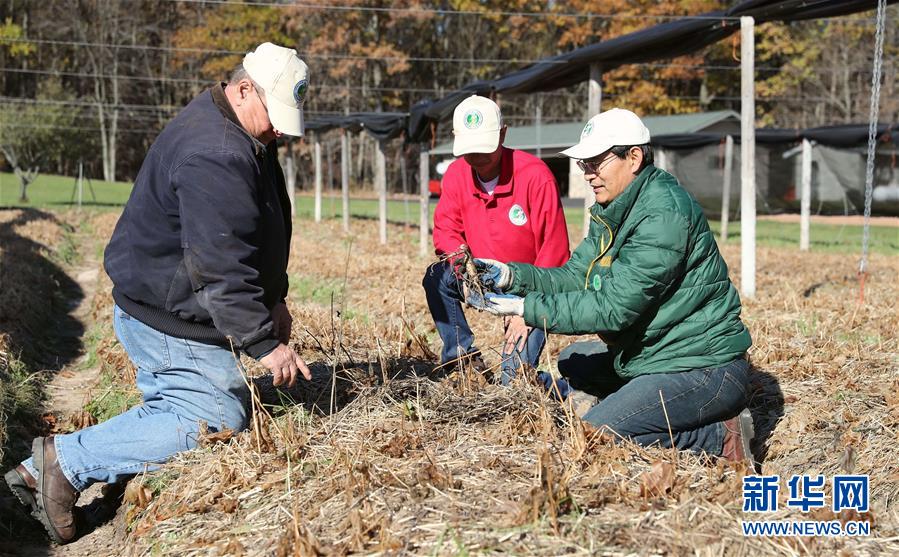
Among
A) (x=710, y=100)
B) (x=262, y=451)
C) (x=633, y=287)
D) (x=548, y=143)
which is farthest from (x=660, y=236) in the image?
(x=710, y=100)

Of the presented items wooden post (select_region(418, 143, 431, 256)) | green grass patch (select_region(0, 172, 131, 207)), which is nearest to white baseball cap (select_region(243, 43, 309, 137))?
wooden post (select_region(418, 143, 431, 256))

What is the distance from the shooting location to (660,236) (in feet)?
12.5

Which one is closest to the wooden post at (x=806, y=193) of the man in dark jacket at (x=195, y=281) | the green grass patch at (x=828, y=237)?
the green grass patch at (x=828, y=237)

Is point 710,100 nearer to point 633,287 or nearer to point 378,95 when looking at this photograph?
point 378,95

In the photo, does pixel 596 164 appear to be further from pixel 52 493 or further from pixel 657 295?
pixel 52 493

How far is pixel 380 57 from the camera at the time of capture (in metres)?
45.0

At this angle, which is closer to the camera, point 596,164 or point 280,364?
point 280,364

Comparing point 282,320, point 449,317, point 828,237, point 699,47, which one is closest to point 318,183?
point 828,237

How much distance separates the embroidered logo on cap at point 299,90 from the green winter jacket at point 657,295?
4.60 feet

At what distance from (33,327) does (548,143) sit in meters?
32.9

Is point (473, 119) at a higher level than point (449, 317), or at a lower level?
higher

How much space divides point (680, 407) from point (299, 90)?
2.27m

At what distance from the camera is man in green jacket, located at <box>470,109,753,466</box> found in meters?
3.87

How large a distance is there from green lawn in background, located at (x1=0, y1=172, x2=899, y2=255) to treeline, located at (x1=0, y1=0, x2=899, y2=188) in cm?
208
